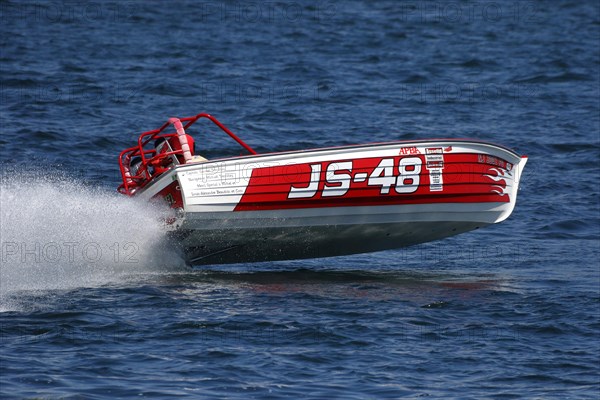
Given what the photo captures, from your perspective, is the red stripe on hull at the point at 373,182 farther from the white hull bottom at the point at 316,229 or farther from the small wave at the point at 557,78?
the small wave at the point at 557,78

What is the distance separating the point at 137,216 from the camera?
13008mm

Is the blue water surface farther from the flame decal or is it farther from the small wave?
the flame decal

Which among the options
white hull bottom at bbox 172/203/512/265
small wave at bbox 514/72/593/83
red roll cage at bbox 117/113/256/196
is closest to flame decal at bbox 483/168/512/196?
white hull bottom at bbox 172/203/512/265

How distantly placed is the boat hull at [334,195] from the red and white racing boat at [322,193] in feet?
0.04

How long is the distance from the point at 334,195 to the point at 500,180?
2254mm

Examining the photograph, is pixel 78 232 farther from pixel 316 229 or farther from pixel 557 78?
pixel 557 78

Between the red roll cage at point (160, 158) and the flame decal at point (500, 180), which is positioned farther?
the flame decal at point (500, 180)

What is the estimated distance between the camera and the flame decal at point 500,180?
43.6ft

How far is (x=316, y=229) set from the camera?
13172mm

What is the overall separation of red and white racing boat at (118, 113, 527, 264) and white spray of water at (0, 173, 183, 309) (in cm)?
33

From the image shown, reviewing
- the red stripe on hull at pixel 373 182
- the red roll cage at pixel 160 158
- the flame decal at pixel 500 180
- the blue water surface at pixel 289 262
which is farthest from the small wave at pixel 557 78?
the red roll cage at pixel 160 158

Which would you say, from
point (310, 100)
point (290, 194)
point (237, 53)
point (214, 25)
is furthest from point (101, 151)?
point (214, 25)

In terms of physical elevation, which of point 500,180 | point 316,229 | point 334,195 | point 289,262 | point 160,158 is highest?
point 160,158

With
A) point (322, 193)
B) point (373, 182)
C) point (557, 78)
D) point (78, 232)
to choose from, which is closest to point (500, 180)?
point (373, 182)
